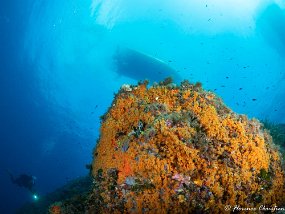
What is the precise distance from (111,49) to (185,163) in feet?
150

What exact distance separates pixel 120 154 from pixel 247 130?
232 cm

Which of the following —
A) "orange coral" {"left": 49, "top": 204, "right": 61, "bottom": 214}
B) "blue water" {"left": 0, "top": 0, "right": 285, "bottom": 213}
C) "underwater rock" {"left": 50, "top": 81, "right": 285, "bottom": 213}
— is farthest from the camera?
"blue water" {"left": 0, "top": 0, "right": 285, "bottom": 213}

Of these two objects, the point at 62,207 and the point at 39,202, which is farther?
the point at 39,202

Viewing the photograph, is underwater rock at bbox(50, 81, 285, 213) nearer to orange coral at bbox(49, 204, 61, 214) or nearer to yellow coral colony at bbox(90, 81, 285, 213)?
yellow coral colony at bbox(90, 81, 285, 213)

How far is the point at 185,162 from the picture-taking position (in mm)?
4059

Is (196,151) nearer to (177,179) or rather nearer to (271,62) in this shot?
(177,179)

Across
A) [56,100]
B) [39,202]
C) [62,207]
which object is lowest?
[62,207]

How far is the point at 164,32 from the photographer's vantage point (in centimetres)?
4881

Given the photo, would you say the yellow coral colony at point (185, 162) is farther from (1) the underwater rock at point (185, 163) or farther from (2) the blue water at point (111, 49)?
(2) the blue water at point (111, 49)

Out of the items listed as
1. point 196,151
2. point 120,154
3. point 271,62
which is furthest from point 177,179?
point 271,62

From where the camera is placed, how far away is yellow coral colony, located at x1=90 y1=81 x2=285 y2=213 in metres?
4.00

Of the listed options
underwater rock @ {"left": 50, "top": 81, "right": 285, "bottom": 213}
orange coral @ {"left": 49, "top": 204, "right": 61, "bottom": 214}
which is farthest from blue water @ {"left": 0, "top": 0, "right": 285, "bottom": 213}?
orange coral @ {"left": 49, "top": 204, "right": 61, "bottom": 214}

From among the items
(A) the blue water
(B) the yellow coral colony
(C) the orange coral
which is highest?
(A) the blue water

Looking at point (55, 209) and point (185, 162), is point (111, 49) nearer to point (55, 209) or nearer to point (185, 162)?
point (55, 209)
